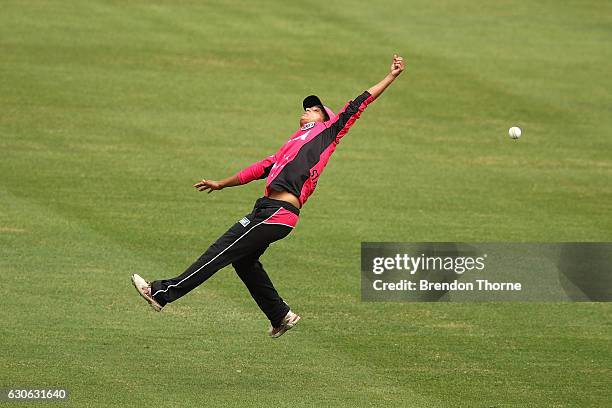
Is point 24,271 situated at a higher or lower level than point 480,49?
lower

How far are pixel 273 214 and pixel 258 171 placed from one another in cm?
65

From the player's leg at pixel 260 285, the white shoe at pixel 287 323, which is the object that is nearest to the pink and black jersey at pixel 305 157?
the player's leg at pixel 260 285

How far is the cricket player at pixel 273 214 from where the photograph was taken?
483 inches

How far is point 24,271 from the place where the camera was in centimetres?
1583

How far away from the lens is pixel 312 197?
67.1 feet

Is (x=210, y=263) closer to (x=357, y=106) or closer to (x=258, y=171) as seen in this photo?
(x=258, y=171)

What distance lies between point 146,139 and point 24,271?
7176mm

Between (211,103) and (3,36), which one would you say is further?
(3,36)

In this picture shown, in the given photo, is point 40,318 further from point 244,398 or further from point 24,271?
point 244,398

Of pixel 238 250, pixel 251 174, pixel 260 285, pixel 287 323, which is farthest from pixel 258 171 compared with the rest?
pixel 287 323

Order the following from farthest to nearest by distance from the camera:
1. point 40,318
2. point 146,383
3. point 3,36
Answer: point 3,36, point 40,318, point 146,383

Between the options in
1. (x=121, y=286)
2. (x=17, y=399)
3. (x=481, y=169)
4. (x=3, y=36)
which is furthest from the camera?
(x=3, y=36)

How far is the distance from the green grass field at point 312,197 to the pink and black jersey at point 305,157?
1895 mm

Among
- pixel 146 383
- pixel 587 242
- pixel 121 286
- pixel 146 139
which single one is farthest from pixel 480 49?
pixel 146 383
